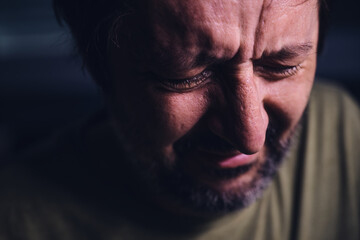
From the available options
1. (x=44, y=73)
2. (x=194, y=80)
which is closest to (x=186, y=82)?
(x=194, y=80)

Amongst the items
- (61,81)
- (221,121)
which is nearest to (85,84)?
(61,81)

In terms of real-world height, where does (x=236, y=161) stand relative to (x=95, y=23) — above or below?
below

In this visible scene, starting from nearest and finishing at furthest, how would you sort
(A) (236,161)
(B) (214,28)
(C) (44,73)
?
1. (B) (214,28)
2. (A) (236,161)
3. (C) (44,73)

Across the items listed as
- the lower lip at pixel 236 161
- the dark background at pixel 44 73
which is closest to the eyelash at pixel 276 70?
the lower lip at pixel 236 161

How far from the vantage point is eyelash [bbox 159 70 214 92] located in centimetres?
61

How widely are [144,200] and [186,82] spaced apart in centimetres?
40

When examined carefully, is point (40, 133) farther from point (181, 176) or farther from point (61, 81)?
point (181, 176)

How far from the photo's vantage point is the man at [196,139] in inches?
22.3

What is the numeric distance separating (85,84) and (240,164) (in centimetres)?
115

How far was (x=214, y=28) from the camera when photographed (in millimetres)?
538

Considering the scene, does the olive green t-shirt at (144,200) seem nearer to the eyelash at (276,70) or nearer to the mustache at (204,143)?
the mustache at (204,143)

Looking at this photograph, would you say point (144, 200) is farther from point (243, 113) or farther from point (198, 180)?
point (243, 113)

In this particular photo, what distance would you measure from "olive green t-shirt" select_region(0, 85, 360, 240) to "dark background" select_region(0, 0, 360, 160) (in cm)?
68

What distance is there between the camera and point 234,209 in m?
0.80
